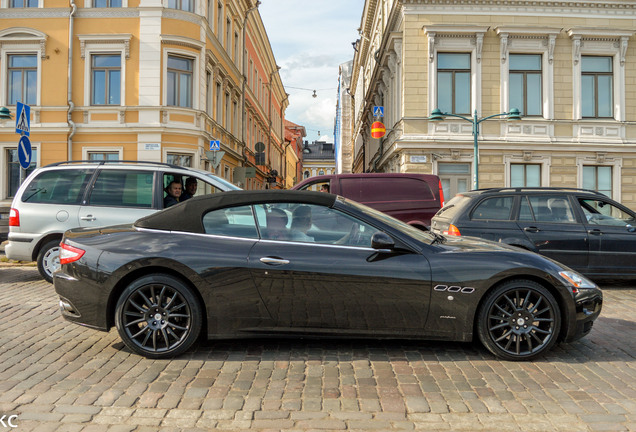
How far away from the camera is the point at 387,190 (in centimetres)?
1139

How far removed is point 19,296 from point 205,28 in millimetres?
18041

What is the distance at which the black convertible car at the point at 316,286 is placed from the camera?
429 centimetres

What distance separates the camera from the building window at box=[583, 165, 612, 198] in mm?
22281

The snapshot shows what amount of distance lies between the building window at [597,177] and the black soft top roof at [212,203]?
2087 cm

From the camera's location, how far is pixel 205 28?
75.0 feet

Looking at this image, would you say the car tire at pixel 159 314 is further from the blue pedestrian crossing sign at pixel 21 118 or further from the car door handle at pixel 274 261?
the blue pedestrian crossing sign at pixel 21 118

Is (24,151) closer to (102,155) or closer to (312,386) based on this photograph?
(312,386)

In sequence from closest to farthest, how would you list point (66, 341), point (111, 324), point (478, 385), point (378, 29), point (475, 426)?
point (475, 426), point (478, 385), point (111, 324), point (66, 341), point (378, 29)

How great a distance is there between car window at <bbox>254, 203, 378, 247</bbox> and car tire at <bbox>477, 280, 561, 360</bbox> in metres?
1.14

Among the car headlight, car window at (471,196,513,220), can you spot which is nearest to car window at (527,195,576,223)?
car window at (471,196,513,220)

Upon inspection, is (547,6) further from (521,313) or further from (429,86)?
(521,313)

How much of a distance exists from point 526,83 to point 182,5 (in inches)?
579

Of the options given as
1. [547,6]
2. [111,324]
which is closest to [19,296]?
[111,324]

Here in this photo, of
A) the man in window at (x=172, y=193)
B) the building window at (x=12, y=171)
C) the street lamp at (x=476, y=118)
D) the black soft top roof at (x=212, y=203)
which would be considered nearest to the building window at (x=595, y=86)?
the street lamp at (x=476, y=118)
